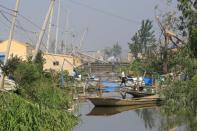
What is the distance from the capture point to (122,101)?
36.3 metres

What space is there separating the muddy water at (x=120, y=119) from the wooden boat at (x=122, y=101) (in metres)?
0.37

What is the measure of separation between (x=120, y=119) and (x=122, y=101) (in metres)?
4.87

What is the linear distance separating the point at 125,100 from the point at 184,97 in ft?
29.8

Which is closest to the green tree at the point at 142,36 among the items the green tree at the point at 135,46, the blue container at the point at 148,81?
the green tree at the point at 135,46

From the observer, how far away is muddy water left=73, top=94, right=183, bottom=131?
27.6 meters

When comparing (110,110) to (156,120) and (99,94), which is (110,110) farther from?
(156,120)

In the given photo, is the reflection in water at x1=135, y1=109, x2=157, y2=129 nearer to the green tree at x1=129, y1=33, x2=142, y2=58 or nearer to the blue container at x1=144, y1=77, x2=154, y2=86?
the blue container at x1=144, y1=77, x2=154, y2=86

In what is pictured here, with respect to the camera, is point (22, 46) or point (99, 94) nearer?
point (99, 94)

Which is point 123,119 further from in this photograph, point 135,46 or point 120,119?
point 135,46

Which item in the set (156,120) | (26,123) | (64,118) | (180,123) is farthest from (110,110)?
(26,123)

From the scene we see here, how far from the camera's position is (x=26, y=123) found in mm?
14328

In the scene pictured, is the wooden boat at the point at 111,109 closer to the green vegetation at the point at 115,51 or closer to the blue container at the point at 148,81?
the blue container at the point at 148,81

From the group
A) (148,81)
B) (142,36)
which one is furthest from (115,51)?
(148,81)

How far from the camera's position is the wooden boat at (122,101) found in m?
35.4
